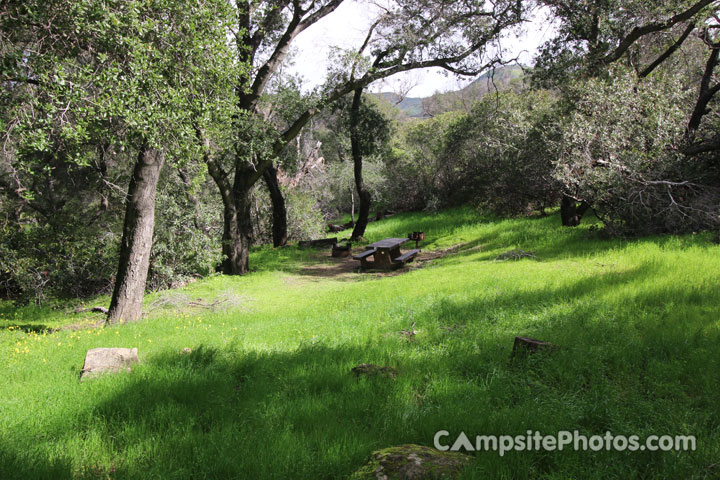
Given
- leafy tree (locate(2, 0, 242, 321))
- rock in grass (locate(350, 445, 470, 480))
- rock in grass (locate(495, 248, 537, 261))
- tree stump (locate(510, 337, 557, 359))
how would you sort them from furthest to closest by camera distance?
rock in grass (locate(495, 248, 537, 261)) < leafy tree (locate(2, 0, 242, 321)) < tree stump (locate(510, 337, 557, 359)) < rock in grass (locate(350, 445, 470, 480))

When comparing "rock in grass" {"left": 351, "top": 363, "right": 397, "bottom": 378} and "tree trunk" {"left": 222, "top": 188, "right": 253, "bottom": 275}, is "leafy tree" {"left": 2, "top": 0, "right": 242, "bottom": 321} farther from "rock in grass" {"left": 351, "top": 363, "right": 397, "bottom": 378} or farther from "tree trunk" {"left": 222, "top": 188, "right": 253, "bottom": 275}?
"tree trunk" {"left": 222, "top": 188, "right": 253, "bottom": 275}

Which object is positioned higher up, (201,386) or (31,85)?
(31,85)

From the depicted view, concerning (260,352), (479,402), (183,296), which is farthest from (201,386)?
(183,296)

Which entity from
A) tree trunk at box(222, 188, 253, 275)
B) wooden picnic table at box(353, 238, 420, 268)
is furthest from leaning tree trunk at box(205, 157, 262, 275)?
wooden picnic table at box(353, 238, 420, 268)

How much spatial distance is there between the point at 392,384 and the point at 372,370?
36cm

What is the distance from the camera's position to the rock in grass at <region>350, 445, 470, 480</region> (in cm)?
223

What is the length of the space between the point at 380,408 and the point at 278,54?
11999 millimetres

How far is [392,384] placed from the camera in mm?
3770

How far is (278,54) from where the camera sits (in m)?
12.5

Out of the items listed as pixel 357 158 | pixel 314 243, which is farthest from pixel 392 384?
pixel 357 158

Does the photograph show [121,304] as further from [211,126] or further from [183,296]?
[211,126]

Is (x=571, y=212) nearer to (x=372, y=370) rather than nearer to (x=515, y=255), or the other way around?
(x=515, y=255)

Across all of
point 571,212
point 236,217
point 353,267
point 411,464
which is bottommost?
point 353,267

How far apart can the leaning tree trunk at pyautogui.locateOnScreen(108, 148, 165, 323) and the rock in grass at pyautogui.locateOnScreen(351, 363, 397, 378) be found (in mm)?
5786
